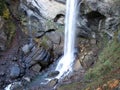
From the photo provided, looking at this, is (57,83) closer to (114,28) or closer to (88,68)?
(88,68)

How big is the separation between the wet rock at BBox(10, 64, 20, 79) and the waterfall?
224 cm

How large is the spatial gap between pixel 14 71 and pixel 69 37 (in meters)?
3.83

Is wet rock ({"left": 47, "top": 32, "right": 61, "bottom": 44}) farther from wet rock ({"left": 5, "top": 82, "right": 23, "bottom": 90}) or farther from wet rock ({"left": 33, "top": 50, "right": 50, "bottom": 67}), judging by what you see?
wet rock ({"left": 5, "top": 82, "right": 23, "bottom": 90})

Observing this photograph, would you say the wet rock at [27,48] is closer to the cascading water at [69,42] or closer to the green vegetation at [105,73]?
the cascading water at [69,42]

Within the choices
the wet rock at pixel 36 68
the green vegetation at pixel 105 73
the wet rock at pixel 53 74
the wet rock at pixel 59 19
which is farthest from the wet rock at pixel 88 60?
the wet rock at pixel 59 19

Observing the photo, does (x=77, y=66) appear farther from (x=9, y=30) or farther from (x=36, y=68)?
(x=9, y=30)

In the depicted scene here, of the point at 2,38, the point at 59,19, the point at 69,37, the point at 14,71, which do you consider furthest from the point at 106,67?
the point at 2,38

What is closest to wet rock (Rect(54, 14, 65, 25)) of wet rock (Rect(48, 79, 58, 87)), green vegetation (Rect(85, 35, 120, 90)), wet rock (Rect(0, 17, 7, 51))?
wet rock (Rect(0, 17, 7, 51))

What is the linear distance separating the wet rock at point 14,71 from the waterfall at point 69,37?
224 centimetres

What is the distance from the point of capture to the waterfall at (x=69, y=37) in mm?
17469

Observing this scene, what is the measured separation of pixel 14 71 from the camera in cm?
1733

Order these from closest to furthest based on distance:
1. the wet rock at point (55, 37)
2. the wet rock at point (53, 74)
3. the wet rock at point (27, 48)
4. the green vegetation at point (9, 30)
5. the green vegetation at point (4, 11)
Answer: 1. the wet rock at point (53, 74)
2. the wet rock at point (27, 48)
3. the wet rock at point (55, 37)
4. the green vegetation at point (9, 30)
5. the green vegetation at point (4, 11)

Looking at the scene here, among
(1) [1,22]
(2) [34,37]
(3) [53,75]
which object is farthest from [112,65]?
(1) [1,22]

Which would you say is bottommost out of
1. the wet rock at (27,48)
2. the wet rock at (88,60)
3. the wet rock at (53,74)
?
the wet rock at (53,74)
